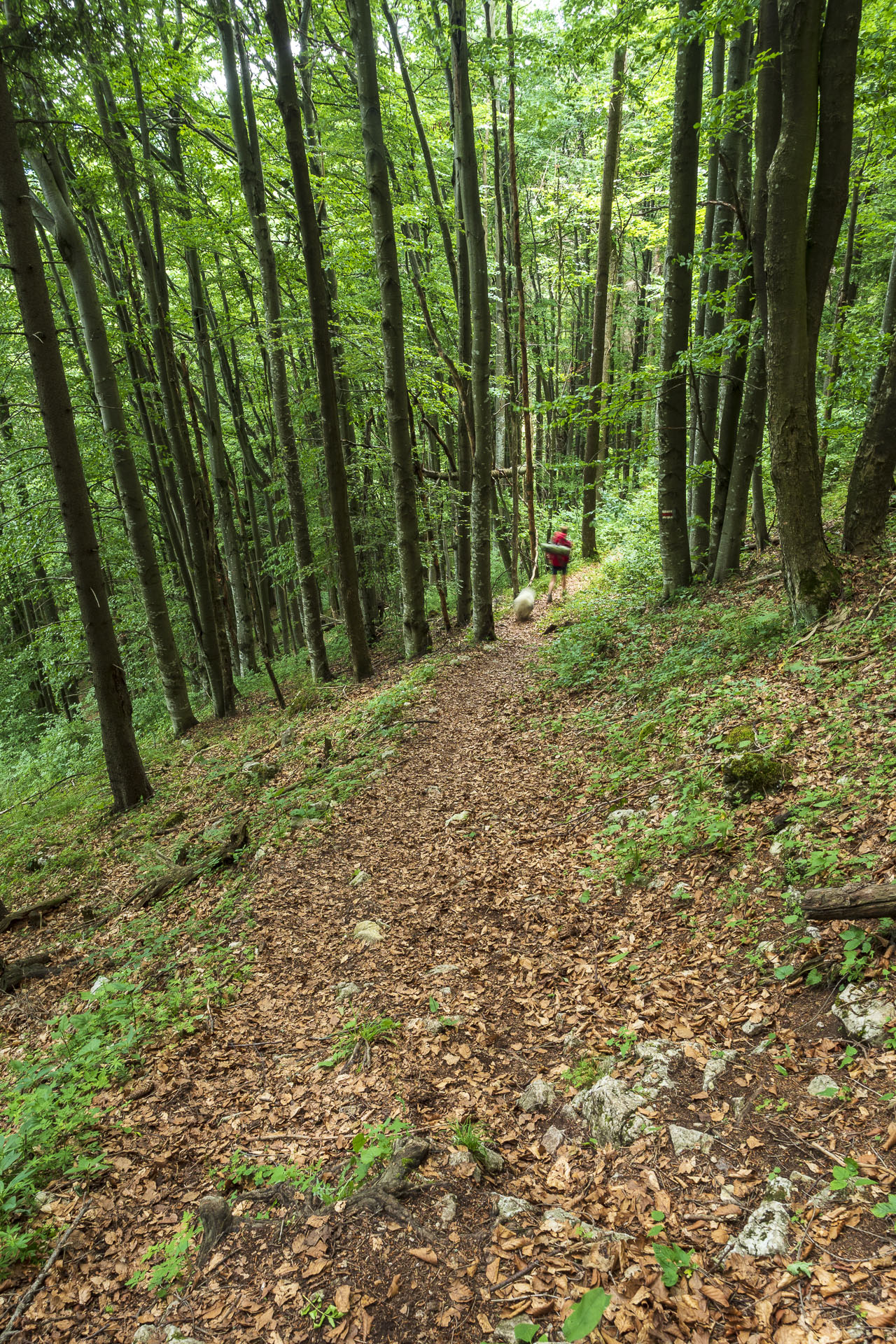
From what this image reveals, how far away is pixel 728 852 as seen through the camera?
4270 millimetres

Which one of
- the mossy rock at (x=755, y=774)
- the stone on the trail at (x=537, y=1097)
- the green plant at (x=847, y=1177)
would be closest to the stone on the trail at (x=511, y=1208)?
the stone on the trail at (x=537, y=1097)

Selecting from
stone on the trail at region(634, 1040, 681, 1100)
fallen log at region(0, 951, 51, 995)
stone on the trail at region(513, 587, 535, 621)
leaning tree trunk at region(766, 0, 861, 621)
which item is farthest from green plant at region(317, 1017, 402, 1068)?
stone on the trail at region(513, 587, 535, 621)

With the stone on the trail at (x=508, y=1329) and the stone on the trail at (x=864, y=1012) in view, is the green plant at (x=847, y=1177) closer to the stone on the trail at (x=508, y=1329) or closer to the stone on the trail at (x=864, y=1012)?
the stone on the trail at (x=864, y=1012)

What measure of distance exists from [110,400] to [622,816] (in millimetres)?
10450

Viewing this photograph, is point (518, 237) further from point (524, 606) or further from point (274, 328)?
point (524, 606)

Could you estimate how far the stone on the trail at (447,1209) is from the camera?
266 cm

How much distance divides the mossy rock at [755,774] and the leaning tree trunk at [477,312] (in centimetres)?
732

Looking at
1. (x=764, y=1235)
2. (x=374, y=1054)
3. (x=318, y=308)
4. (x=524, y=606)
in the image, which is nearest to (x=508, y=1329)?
(x=764, y=1235)

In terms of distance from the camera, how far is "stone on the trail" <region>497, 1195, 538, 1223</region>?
2652mm

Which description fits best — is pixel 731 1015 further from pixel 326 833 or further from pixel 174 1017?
pixel 326 833

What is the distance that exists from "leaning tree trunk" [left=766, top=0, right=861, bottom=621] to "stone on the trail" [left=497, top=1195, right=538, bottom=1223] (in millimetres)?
5250

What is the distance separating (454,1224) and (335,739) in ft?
22.7

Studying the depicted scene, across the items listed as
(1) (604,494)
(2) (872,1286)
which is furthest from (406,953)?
(1) (604,494)

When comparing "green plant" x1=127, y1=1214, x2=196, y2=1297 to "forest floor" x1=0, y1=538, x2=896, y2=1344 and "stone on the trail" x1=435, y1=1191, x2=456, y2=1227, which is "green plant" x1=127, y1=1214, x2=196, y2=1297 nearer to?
"forest floor" x1=0, y1=538, x2=896, y2=1344
